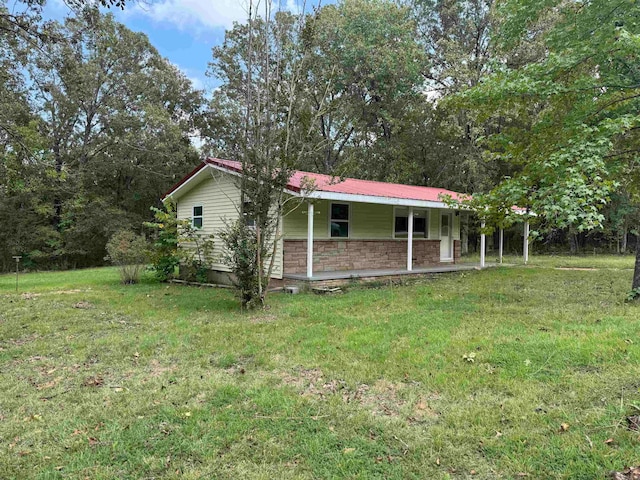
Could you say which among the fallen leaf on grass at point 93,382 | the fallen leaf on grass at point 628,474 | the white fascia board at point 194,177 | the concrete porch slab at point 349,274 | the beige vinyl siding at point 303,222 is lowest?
the fallen leaf on grass at point 93,382

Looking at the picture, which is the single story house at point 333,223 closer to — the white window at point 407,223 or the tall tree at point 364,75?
the white window at point 407,223

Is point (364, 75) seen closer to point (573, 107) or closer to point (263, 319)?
point (573, 107)

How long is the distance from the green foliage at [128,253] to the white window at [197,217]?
5.24ft

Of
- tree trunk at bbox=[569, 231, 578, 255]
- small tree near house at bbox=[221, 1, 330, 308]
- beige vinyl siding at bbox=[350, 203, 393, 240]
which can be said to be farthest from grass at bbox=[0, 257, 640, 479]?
tree trunk at bbox=[569, 231, 578, 255]

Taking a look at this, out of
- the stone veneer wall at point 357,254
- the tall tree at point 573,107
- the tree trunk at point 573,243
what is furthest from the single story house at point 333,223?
the tree trunk at point 573,243

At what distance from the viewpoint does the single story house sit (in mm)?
10203

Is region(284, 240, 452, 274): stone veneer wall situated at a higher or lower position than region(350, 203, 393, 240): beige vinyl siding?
lower

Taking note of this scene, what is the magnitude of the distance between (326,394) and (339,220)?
26.1 feet

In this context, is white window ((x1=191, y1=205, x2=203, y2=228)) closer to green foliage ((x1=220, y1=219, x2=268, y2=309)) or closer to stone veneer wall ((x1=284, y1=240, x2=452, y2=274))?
stone veneer wall ((x1=284, y1=240, x2=452, y2=274))

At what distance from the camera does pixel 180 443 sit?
291cm

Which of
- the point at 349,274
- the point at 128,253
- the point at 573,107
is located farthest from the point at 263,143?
the point at 128,253

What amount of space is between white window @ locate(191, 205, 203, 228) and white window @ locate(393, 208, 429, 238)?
600cm

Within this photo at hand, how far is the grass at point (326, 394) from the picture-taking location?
267 centimetres

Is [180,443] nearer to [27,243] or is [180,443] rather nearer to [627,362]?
[627,362]
